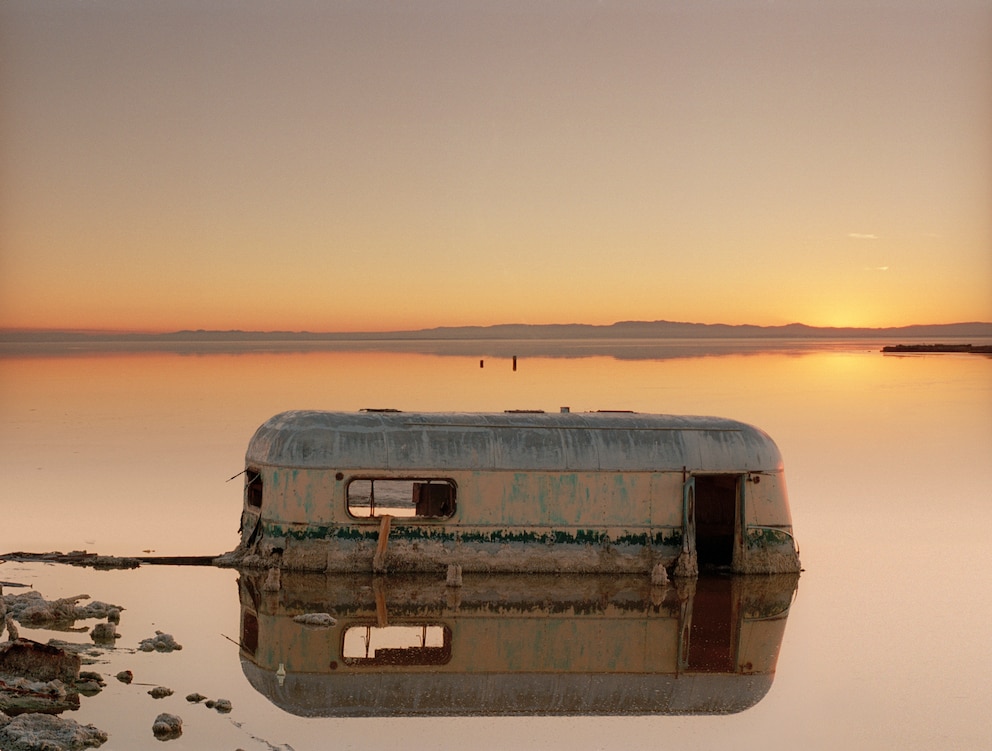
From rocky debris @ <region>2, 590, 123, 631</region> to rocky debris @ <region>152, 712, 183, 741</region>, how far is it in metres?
5.10

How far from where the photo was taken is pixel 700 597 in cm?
2298

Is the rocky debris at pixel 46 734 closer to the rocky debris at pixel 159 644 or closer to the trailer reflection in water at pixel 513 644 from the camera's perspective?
the trailer reflection in water at pixel 513 644

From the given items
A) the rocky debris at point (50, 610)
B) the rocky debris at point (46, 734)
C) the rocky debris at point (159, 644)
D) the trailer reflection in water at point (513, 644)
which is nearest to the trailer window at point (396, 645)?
the trailer reflection in water at point (513, 644)

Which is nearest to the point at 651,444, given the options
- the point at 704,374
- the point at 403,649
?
the point at 403,649

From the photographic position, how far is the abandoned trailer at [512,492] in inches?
907

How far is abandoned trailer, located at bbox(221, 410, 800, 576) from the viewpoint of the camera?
2305 cm

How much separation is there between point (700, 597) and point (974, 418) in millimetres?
44173

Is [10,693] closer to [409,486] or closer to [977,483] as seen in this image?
[409,486]

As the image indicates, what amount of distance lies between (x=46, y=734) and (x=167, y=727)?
1.35 metres

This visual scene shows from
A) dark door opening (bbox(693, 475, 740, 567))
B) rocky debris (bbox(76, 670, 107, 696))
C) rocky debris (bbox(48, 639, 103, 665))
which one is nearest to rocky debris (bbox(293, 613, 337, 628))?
rocky debris (bbox(48, 639, 103, 665))

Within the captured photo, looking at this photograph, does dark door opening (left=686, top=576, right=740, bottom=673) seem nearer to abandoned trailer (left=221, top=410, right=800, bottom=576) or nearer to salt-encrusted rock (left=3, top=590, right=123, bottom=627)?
abandoned trailer (left=221, top=410, right=800, bottom=576)

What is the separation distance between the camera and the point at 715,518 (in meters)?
26.2

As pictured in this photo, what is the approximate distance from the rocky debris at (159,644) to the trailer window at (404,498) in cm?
531

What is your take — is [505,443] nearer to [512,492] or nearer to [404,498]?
[512,492]
